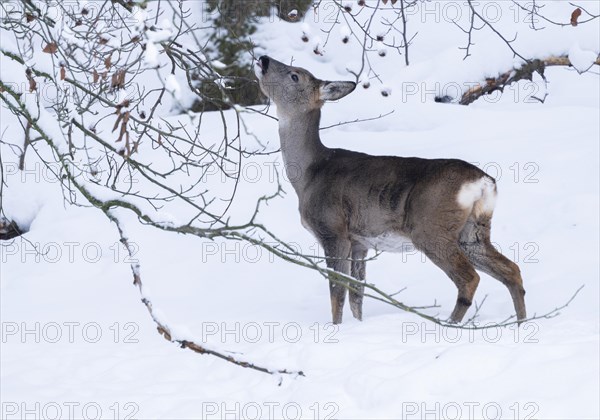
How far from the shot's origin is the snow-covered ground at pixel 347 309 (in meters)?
5.11

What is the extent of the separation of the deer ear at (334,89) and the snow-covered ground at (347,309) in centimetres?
35

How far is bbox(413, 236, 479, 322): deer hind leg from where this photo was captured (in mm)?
6762

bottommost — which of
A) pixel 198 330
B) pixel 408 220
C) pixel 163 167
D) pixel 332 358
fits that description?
pixel 332 358

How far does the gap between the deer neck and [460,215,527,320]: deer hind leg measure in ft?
4.33

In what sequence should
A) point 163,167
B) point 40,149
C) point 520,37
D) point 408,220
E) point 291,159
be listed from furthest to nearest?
point 520,37 < point 40,149 < point 163,167 < point 291,159 < point 408,220

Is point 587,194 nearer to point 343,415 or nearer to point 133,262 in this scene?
point 343,415

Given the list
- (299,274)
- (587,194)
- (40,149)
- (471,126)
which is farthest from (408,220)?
(40,149)

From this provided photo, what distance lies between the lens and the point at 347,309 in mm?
7863

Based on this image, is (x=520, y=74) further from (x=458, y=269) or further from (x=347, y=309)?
(x=458, y=269)

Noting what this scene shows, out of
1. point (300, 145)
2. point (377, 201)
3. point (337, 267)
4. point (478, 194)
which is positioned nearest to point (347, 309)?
point (337, 267)

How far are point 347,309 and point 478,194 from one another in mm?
1584

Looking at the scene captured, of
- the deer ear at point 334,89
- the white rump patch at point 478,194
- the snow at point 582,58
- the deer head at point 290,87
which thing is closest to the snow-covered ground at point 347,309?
the snow at point 582,58

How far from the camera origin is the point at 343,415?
4934mm

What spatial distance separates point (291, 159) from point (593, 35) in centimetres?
498
